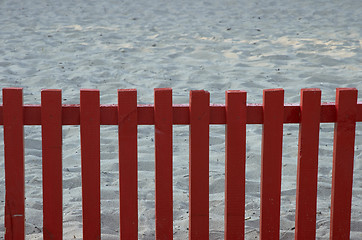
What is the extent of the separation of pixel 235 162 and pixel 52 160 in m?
0.81

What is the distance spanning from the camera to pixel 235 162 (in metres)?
2.54

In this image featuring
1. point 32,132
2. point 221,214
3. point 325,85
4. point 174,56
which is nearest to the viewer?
point 221,214

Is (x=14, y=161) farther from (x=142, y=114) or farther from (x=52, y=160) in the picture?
(x=142, y=114)

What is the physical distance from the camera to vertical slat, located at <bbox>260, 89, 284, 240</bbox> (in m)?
2.47

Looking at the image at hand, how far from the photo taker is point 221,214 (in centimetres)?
337

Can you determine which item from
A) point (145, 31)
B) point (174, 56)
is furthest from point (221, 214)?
point (145, 31)

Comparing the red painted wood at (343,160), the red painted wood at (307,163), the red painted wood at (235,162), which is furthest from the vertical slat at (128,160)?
the red painted wood at (343,160)

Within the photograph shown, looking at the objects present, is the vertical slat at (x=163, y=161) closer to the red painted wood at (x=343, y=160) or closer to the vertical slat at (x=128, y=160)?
the vertical slat at (x=128, y=160)

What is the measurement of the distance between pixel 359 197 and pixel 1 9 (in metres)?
9.47

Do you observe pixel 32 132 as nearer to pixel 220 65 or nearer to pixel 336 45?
pixel 220 65

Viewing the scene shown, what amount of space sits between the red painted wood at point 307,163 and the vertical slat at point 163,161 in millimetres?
586

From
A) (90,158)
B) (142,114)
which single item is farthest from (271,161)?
(90,158)

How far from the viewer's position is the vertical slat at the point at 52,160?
8.01ft

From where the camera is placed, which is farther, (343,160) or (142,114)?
(343,160)
